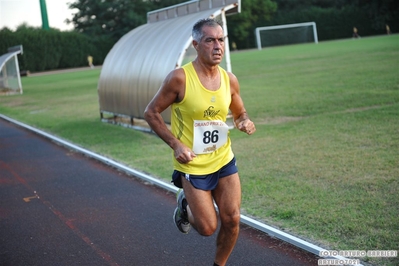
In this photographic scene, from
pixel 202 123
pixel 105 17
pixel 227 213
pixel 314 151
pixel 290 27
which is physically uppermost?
pixel 105 17

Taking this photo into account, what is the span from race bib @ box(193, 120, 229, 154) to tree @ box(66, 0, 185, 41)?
3007 inches

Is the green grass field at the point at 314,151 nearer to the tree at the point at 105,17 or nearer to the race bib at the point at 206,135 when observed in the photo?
the race bib at the point at 206,135

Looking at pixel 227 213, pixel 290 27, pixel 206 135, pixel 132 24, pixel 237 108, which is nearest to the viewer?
pixel 227 213

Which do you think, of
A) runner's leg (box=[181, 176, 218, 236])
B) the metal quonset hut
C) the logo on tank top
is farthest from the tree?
runner's leg (box=[181, 176, 218, 236])

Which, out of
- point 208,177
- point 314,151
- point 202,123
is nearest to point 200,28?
point 202,123

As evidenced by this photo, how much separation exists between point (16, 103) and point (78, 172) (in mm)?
20091

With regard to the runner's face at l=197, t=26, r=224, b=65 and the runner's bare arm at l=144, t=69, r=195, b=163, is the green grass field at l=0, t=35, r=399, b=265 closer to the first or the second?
the runner's bare arm at l=144, t=69, r=195, b=163

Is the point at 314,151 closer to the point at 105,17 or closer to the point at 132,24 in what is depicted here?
the point at 132,24

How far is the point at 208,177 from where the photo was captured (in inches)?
201

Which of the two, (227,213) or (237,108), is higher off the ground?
(237,108)

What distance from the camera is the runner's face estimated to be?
5.04m

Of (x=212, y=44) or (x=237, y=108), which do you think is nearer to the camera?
(x=212, y=44)

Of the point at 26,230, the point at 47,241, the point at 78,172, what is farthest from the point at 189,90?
the point at 78,172

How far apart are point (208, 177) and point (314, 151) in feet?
19.0
